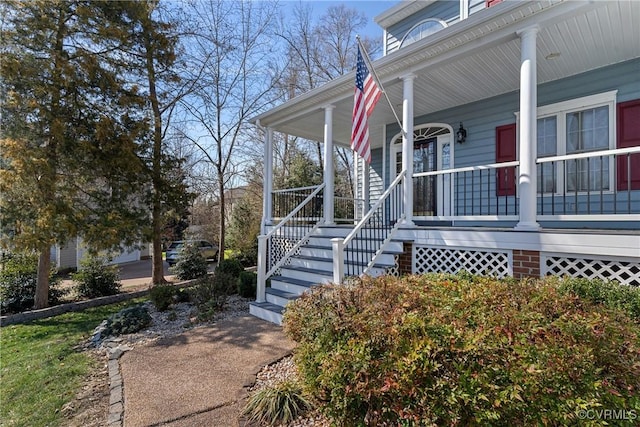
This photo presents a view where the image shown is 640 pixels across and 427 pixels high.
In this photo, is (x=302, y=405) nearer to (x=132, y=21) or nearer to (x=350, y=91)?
(x=350, y=91)

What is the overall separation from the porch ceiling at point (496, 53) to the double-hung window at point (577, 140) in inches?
23.9

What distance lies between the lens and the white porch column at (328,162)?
6730mm

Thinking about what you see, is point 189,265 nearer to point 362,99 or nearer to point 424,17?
point 362,99

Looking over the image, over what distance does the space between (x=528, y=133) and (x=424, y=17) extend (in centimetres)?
624

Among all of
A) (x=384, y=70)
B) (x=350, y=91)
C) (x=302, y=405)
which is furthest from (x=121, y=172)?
(x=302, y=405)

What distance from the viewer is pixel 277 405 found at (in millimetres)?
2615

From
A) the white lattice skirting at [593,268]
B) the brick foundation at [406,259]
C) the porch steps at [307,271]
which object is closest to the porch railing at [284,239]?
the porch steps at [307,271]

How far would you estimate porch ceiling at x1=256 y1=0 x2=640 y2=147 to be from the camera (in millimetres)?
4004

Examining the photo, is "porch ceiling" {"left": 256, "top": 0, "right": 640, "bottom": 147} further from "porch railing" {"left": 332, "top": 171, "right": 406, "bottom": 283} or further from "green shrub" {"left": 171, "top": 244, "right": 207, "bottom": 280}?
"green shrub" {"left": 171, "top": 244, "right": 207, "bottom": 280}

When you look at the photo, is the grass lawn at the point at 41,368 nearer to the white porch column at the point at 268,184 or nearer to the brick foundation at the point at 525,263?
the white porch column at the point at 268,184

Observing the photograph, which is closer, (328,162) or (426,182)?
(328,162)

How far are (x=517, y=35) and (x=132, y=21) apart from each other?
28.2ft

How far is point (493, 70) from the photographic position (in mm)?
5395

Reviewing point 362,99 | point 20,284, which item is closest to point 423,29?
point 362,99
